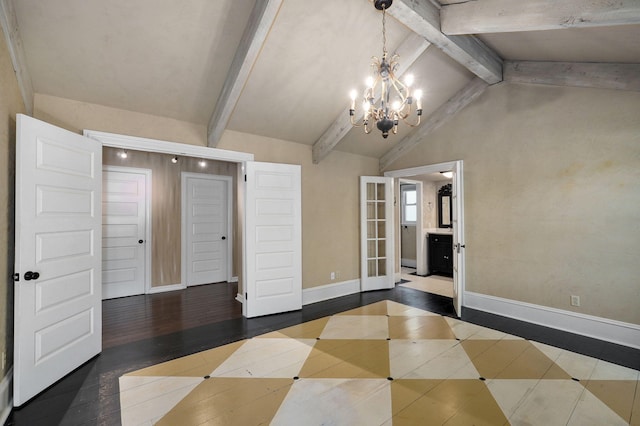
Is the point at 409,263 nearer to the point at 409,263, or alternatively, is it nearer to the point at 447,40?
the point at 409,263

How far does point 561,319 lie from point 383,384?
2712 millimetres

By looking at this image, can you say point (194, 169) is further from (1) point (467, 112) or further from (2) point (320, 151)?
(1) point (467, 112)

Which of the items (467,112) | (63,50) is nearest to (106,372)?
(63,50)

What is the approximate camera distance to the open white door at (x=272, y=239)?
4145mm

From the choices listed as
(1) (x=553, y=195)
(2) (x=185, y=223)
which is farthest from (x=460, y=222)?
(2) (x=185, y=223)

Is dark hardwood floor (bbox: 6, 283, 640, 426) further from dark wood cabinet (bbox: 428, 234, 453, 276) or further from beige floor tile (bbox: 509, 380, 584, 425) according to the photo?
dark wood cabinet (bbox: 428, 234, 453, 276)

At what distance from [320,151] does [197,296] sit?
329 cm

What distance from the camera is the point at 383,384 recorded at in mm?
2477

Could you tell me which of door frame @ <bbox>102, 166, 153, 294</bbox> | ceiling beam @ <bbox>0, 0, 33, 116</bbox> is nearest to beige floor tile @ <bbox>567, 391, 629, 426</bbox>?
ceiling beam @ <bbox>0, 0, 33, 116</bbox>

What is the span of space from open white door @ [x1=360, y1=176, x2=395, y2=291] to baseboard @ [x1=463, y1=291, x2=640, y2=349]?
1.53m

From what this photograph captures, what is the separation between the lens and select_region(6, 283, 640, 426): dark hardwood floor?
7.28 ft

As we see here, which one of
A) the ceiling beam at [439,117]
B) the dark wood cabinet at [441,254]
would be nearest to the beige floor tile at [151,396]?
the ceiling beam at [439,117]

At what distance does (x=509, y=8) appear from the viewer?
8.73ft

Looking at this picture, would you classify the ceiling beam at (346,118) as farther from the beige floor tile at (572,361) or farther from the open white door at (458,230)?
the beige floor tile at (572,361)
